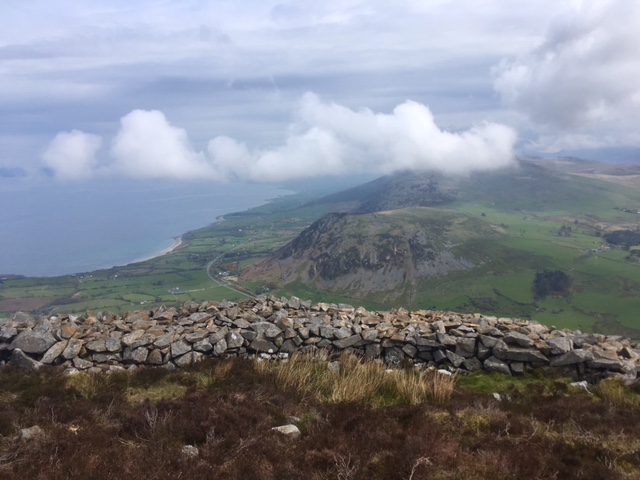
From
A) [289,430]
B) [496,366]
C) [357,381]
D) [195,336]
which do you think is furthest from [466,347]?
[195,336]

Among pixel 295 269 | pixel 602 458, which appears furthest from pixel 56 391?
pixel 295 269

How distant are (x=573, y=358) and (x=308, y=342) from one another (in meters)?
8.15

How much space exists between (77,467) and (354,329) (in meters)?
9.14

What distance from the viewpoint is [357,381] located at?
1041cm

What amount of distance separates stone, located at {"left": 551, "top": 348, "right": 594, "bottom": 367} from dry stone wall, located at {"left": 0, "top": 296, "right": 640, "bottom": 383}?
3 cm

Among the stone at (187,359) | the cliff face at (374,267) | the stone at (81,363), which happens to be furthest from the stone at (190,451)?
the cliff face at (374,267)

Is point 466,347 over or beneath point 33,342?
beneath

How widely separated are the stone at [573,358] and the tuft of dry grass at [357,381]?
11.8 ft

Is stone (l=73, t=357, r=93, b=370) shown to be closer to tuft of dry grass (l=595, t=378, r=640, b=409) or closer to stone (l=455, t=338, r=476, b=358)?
stone (l=455, t=338, r=476, b=358)

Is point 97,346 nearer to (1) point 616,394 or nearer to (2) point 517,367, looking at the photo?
(2) point 517,367

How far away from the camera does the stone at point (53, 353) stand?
1212 centimetres

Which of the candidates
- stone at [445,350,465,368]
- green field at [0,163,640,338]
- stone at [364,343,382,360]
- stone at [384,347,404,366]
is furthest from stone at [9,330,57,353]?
green field at [0,163,640,338]

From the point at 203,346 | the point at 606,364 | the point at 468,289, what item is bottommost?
the point at 468,289

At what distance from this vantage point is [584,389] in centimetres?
1088
